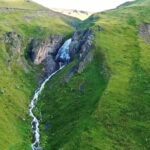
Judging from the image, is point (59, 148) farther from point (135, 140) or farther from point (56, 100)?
point (56, 100)

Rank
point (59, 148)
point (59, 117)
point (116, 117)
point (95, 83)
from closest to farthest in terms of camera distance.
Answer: point (59, 148)
point (116, 117)
point (59, 117)
point (95, 83)

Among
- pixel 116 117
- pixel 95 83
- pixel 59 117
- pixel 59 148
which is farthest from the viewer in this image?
pixel 95 83

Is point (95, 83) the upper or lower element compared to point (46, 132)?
upper

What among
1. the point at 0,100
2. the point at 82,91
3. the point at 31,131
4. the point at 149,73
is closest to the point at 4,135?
the point at 31,131

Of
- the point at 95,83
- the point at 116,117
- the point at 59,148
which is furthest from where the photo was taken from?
the point at 95,83

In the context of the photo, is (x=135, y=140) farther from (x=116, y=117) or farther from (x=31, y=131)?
(x=31, y=131)

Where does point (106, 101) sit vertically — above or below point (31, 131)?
above

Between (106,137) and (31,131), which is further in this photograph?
(31,131)

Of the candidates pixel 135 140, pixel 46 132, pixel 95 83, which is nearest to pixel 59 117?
pixel 46 132

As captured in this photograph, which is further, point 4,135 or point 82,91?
point 82,91
